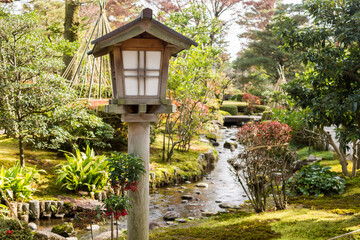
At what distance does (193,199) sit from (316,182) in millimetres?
3125

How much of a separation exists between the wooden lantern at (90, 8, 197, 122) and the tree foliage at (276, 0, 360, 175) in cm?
199

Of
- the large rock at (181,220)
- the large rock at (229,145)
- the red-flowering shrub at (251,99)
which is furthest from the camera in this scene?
the red-flowering shrub at (251,99)

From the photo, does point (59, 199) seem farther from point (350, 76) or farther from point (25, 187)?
point (350, 76)

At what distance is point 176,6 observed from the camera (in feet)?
67.5

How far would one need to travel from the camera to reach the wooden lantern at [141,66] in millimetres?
3746

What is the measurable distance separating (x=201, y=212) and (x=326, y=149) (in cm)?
633

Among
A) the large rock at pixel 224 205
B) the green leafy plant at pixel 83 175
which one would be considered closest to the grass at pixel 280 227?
the large rock at pixel 224 205

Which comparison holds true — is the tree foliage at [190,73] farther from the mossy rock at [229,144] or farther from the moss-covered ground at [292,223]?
the moss-covered ground at [292,223]

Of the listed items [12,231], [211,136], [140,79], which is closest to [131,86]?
[140,79]

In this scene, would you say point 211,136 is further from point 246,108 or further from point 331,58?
point 331,58

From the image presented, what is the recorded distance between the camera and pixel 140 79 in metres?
3.95

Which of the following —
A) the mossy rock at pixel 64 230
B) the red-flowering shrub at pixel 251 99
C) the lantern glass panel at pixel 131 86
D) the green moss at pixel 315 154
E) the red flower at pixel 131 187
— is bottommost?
the mossy rock at pixel 64 230

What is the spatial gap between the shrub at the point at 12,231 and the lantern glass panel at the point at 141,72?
222 cm

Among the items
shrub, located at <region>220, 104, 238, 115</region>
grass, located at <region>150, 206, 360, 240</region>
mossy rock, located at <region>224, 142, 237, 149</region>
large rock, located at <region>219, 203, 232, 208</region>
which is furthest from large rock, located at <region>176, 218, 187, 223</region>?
shrub, located at <region>220, 104, 238, 115</region>
